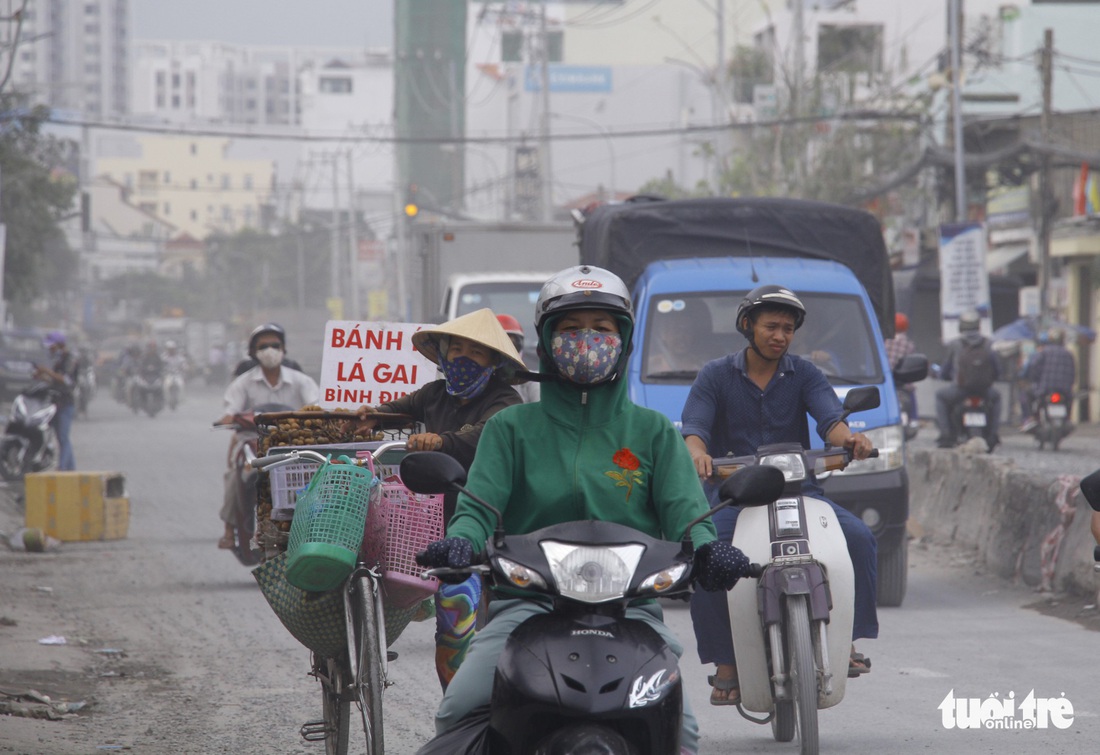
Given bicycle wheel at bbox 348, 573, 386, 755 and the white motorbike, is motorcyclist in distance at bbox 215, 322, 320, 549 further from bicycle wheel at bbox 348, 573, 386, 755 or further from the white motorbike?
bicycle wheel at bbox 348, 573, 386, 755

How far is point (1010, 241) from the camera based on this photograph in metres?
35.6

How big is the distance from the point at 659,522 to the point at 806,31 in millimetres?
49429

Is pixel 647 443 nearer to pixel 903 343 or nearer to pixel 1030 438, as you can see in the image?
pixel 903 343

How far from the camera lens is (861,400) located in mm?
5859

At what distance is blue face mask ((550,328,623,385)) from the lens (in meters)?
3.90

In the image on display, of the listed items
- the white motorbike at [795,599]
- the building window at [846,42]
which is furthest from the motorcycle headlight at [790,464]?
the building window at [846,42]

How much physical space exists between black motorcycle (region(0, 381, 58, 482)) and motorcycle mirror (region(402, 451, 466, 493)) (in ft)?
48.8

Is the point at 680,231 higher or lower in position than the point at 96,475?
higher

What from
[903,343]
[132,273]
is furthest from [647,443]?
[132,273]

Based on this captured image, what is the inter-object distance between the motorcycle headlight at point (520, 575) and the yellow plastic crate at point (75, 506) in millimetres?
11033

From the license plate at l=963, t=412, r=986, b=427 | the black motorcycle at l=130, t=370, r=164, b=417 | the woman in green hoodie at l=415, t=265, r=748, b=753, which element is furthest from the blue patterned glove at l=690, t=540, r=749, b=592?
the black motorcycle at l=130, t=370, r=164, b=417

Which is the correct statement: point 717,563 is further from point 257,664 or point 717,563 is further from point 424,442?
point 257,664

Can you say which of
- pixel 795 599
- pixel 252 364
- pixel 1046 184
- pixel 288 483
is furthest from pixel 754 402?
pixel 1046 184

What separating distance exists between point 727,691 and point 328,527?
1803 millimetres
